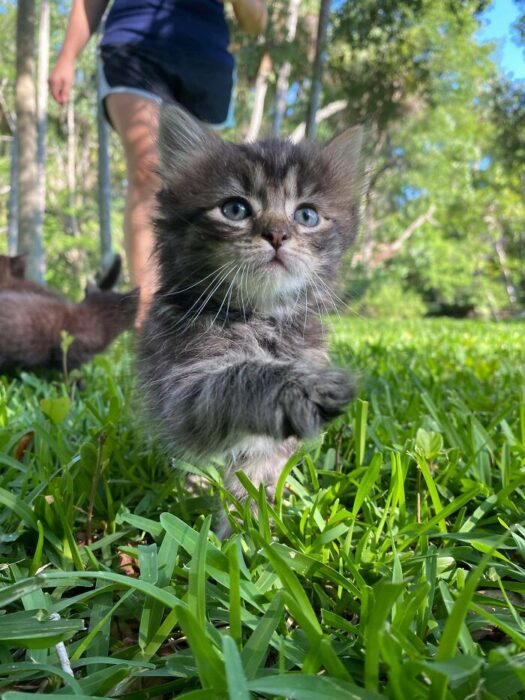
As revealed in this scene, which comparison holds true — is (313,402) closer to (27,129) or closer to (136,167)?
(136,167)

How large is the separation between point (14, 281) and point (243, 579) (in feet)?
11.4

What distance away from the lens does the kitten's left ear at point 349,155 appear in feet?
6.52

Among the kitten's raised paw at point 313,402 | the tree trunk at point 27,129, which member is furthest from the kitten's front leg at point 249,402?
the tree trunk at point 27,129

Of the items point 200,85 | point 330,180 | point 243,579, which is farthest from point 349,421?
point 200,85

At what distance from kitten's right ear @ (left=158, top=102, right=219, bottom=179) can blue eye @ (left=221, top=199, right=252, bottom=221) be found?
319 mm

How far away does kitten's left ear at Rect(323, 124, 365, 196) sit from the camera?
1987mm

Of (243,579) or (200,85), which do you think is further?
(200,85)

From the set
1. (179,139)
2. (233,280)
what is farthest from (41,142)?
(233,280)

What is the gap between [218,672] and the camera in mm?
812

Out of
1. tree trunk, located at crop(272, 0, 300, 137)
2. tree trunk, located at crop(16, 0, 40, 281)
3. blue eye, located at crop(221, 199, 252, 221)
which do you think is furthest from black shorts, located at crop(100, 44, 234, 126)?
tree trunk, located at crop(272, 0, 300, 137)

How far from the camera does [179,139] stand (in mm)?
1910

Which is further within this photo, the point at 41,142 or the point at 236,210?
the point at 41,142

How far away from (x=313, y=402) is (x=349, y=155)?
1300mm

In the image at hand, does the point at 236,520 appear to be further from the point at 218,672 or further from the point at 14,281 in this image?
the point at 14,281
